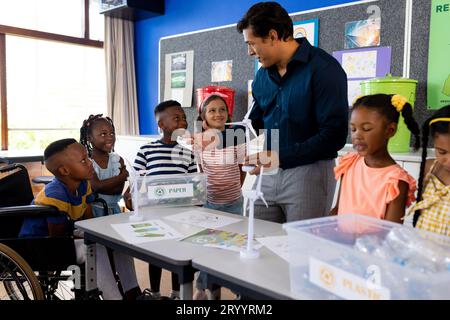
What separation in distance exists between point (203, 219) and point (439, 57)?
1.67 metres

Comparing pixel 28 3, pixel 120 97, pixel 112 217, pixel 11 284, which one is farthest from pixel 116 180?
pixel 28 3

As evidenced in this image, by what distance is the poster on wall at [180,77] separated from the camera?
368cm

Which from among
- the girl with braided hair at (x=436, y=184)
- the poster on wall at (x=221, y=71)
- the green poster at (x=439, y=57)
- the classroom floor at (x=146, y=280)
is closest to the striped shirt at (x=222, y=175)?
the classroom floor at (x=146, y=280)

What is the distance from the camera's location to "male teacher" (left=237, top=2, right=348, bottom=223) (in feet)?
4.50

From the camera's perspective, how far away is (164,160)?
1923 millimetres

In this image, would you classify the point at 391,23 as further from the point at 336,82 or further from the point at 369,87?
the point at 336,82

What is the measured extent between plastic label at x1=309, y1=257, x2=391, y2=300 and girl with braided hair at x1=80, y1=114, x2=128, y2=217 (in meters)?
1.39

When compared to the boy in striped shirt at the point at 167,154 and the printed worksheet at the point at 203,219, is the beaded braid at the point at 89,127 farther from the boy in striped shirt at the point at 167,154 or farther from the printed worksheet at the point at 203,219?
the printed worksheet at the point at 203,219

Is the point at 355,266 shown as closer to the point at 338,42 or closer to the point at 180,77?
the point at 338,42

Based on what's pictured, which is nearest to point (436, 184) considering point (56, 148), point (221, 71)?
point (56, 148)

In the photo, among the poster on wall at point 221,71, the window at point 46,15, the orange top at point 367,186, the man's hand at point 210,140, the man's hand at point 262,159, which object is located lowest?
the orange top at point 367,186

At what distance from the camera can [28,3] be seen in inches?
156

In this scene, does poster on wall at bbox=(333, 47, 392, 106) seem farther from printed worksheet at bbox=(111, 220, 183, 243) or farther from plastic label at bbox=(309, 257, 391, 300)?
plastic label at bbox=(309, 257, 391, 300)

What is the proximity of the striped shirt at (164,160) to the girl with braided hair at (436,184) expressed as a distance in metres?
1.05
